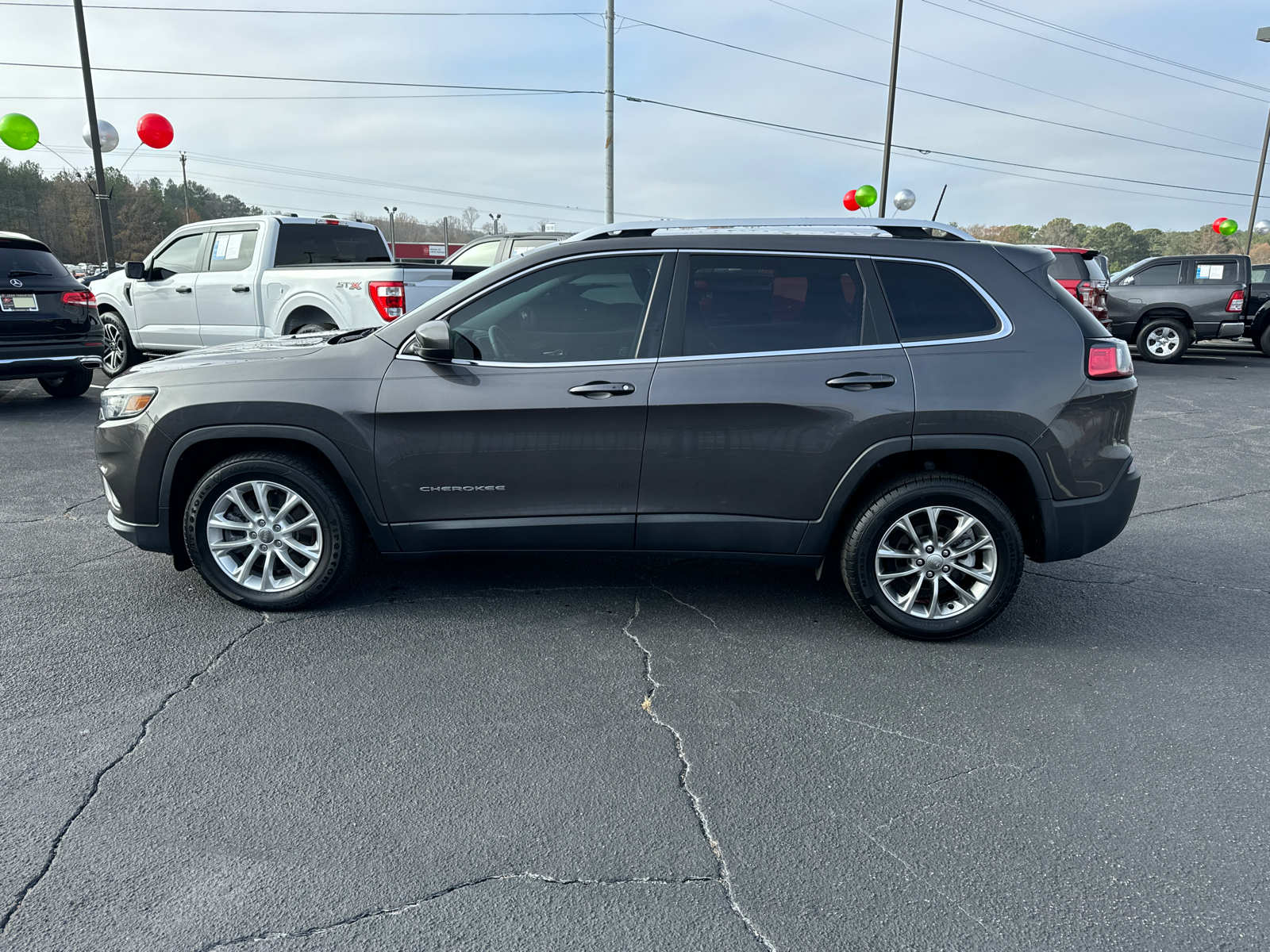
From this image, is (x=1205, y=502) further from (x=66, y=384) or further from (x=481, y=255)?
(x=66, y=384)

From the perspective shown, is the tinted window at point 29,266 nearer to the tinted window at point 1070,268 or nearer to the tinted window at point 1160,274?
the tinted window at point 1070,268

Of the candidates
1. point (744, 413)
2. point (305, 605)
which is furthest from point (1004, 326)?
point (305, 605)

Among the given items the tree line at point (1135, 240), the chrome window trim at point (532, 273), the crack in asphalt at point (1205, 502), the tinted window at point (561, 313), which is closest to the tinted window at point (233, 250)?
the chrome window trim at point (532, 273)

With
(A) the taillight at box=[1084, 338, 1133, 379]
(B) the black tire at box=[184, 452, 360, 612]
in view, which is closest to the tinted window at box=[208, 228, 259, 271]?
Answer: (B) the black tire at box=[184, 452, 360, 612]

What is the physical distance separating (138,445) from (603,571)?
7.71 ft

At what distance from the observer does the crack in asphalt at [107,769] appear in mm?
2316

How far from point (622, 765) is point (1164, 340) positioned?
16564 millimetres

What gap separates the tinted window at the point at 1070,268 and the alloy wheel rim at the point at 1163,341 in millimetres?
3342

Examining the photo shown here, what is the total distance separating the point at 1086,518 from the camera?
3922mm

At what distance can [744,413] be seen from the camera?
12.5 ft

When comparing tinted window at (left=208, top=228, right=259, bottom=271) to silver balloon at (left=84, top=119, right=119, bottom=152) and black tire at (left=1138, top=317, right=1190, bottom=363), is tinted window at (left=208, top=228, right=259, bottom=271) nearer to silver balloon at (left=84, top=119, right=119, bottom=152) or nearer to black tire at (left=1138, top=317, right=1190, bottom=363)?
silver balloon at (left=84, top=119, right=119, bottom=152)

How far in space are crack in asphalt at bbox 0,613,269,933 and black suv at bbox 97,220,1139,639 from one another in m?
0.62

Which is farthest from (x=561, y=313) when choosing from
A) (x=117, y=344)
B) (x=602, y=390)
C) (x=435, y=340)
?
(x=117, y=344)

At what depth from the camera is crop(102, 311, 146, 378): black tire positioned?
11.4 metres
